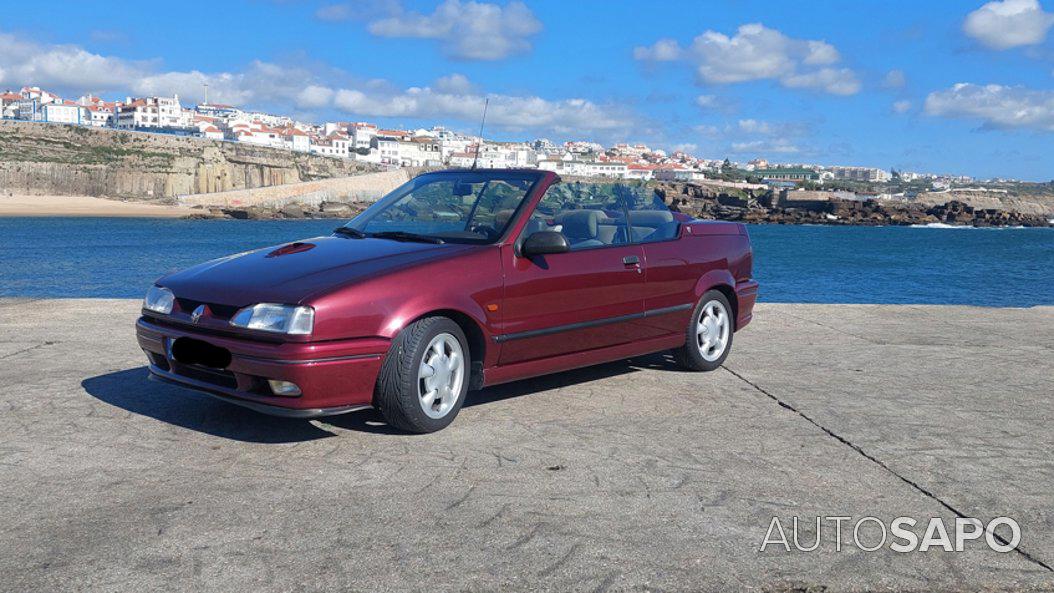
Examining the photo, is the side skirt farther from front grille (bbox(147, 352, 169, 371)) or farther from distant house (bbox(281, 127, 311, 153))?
distant house (bbox(281, 127, 311, 153))

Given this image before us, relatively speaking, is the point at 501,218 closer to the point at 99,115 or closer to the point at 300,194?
the point at 300,194

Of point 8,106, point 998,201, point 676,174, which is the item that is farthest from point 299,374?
point 8,106

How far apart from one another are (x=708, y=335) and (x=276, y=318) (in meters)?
3.38

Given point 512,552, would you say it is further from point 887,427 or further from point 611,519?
point 887,427

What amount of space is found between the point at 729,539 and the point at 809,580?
0.39m

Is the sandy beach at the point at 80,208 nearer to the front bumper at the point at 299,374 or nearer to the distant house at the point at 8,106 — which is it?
the distant house at the point at 8,106

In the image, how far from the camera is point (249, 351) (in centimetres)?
435

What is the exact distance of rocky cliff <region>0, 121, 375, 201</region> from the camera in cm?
10862

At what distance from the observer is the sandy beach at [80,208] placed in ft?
316

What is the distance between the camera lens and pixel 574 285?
548 cm

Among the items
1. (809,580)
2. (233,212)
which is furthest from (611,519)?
(233,212)

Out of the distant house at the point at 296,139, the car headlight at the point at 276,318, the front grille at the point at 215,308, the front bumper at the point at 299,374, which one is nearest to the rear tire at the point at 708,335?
the front bumper at the point at 299,374

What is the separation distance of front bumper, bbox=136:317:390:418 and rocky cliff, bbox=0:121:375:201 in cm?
11540

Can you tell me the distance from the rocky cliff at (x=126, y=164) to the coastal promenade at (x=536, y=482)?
115075mm
